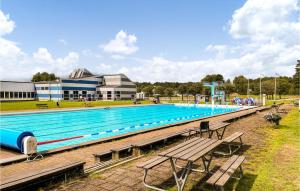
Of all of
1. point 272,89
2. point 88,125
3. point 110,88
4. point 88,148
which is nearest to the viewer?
point 88,148

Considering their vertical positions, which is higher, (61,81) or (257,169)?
(61,81)

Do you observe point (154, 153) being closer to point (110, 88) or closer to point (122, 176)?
point (122, 176)

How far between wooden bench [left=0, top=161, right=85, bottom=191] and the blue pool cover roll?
3.04 metres

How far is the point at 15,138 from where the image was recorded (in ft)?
25.0

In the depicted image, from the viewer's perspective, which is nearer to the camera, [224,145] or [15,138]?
[15,138]

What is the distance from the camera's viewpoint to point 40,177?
15.2 feet

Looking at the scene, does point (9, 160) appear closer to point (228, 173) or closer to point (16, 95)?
point (228, 173)

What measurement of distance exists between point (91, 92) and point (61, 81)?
8.02 meters

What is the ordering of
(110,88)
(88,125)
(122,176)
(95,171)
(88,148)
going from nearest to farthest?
(122,176)
(95,171)
(88,148)
(88,125)
(110,88)

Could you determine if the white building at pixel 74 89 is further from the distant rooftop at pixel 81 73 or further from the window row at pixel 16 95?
the distant rooftop at pixel 81 73

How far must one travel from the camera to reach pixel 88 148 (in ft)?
27.3

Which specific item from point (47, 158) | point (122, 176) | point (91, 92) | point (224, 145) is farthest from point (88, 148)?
point (91, 92)

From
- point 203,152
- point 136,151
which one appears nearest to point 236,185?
point 203,152

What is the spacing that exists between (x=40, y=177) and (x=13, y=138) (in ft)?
12.5
